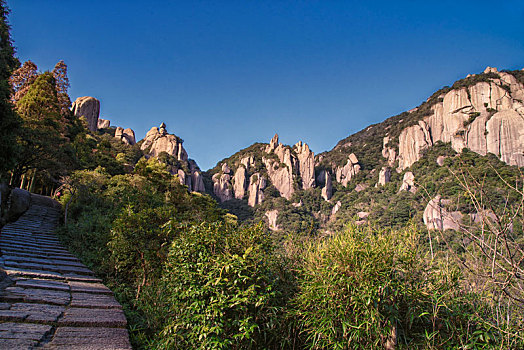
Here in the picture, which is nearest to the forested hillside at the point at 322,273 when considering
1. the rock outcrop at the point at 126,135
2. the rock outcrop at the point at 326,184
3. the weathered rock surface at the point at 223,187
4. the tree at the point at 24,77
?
the tree at the point at 24,77

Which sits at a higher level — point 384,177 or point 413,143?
→ point 413,143

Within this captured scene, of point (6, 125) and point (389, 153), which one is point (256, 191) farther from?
point (6, 125)

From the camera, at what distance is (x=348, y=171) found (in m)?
73.2

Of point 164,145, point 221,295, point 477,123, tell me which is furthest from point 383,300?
point 477,123

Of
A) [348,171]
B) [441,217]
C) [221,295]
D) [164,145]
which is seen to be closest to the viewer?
[441,217]

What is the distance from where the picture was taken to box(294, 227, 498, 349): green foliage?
2.51 m

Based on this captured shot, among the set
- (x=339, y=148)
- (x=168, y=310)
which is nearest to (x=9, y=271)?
(x=168, y=310)

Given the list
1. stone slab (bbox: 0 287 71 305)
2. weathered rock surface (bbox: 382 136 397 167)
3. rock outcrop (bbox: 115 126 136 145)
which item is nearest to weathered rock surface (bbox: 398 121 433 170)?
weathered rock surface (bbox: 382 136 397 167)

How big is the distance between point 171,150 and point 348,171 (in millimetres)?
45588

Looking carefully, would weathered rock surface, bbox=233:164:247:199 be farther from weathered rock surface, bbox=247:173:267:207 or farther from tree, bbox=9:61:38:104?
tree, bbox=9:61:38:104

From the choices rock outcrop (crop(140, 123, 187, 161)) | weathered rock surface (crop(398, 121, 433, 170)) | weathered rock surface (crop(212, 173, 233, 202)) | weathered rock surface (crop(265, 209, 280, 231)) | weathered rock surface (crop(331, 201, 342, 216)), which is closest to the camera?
rock outcrop (crop(140, 123, 187, 161))

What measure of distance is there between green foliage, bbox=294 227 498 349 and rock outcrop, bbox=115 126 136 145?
49874mm

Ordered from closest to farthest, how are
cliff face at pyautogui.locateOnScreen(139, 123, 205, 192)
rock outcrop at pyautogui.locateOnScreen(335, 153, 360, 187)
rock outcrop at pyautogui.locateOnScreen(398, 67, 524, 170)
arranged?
rock outcrop at pyautogui.locateOnScreen(398, 67, 524, 170)
cliff face at pyautogui.locateOnScreen(139, 123, 205, 192)
rock outcrop at pyautogui.locateOnScreen(335, 153, 360, 187)

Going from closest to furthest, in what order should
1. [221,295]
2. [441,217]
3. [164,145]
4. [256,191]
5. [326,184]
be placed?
[441,217] < [221,295] < [164,145] < [326,184] < [256,191]
